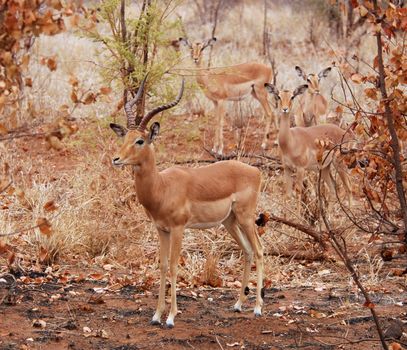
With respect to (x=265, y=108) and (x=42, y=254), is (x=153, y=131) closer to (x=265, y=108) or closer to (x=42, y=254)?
(x=42, y=254)

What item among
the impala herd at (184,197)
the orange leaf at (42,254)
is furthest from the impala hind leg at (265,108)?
the orange leaf at (42,254)

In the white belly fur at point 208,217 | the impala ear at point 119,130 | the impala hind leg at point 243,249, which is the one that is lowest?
the impala hind leg at point 243,249

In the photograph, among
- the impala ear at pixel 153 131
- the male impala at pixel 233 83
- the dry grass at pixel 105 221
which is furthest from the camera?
the male impala at pixel 233 83

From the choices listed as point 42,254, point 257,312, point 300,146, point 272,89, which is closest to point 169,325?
point 257,312

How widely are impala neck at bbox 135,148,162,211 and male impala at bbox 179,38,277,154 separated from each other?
811cm

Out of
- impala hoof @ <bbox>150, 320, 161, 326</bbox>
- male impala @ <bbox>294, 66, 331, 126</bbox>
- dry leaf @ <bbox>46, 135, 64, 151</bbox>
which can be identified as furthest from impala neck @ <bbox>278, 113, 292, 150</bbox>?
dry leaf @ <bbox>46, 135, 64, 151</bbox>

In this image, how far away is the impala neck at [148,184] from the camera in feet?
21.2

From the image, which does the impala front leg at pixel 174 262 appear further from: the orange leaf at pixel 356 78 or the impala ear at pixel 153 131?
the orange leaf at pixel 356 78

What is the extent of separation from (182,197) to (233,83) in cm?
988

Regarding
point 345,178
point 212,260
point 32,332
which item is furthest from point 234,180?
point 345,178

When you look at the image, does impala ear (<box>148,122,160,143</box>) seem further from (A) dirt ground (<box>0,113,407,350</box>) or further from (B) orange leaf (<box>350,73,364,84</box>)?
(B) orange leaf (<box>350,73,364,84</box>)

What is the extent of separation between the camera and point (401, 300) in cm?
735

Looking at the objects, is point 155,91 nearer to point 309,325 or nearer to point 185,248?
point 185,248

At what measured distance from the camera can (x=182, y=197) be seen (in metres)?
6.60
